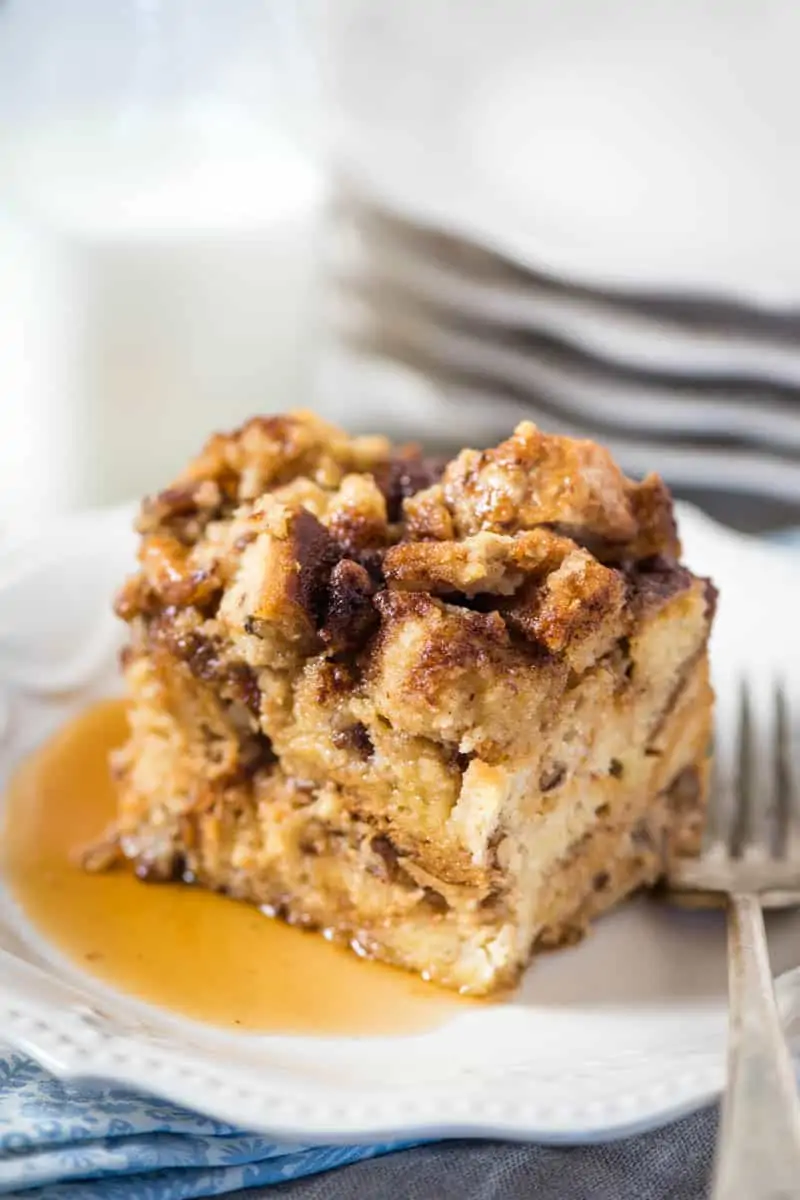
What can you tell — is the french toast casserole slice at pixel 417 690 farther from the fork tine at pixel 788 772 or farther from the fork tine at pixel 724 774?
the fork tine at pixel 788 772

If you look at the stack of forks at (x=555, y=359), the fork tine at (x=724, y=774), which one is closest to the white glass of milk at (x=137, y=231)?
the stack of forks at (x=555, y=359)

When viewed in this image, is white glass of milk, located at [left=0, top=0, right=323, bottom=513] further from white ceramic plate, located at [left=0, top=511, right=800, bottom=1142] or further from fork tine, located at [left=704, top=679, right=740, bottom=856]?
fork tine, located at [left=704, top=679, right=740, bottom=856]

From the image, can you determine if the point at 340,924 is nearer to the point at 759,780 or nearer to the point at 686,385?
the point at 759,780

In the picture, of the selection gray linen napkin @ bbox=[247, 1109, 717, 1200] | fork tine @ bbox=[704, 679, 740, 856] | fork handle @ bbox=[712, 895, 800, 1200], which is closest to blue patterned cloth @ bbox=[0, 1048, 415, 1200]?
gray linen napkin @ bbox=[247, 1109, 717, 1200]

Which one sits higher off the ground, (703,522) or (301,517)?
(301,517)

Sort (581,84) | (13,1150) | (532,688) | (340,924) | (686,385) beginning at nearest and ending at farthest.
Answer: (13,1150), (532,688), (340,924), (686,385), (581,84)

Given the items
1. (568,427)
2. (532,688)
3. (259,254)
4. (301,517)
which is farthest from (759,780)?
(259,254)
